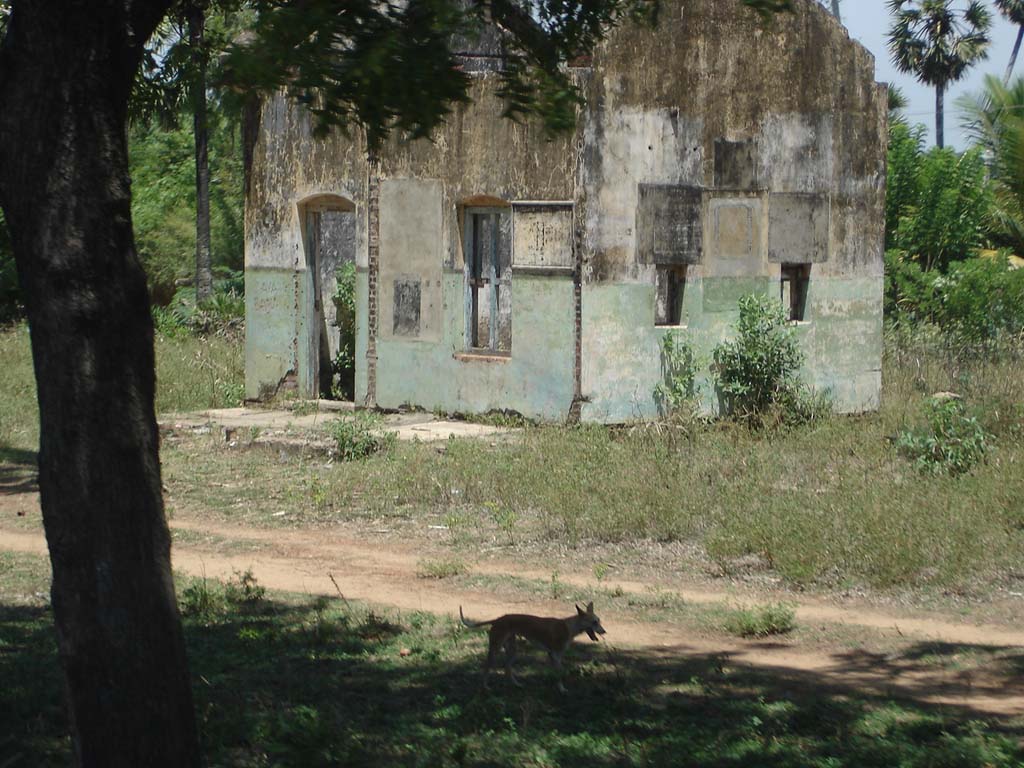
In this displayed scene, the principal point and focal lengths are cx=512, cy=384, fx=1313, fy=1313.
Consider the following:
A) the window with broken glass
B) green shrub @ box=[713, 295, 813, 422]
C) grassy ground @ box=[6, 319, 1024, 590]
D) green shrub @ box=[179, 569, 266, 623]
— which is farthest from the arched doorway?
green shrub @ box=[179, 569, 266, 623]

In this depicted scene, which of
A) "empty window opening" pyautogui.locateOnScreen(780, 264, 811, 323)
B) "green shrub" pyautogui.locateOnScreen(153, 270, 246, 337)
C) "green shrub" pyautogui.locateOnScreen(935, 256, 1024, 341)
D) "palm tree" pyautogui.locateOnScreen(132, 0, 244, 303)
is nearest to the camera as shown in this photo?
"palm tree" pyautogui.locateOnScreen(132, 0, 244, 303)

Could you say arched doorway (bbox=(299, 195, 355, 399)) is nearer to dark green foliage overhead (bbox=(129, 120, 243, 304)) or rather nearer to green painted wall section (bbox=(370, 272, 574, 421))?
green painted wall section (bbox=(370, 272, 574, 421))

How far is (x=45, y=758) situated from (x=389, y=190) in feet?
34.4

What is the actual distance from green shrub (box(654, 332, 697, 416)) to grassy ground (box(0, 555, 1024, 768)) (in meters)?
7.11

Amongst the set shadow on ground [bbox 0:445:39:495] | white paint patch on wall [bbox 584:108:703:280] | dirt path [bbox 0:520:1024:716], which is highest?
white paint patch on wall [bbox 584:108:703:280]

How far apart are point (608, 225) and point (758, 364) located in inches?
91.1

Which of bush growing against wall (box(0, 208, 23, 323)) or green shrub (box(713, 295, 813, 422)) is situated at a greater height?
bush growing against wall (box(0, 208, 23, 323))

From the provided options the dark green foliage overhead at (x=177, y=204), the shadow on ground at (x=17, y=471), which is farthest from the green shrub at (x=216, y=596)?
the dark green foliage overhead at (x=177, y=204)

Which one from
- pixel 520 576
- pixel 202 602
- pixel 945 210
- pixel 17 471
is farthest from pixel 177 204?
pixel 202 602

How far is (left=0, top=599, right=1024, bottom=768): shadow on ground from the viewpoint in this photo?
5.44 metres

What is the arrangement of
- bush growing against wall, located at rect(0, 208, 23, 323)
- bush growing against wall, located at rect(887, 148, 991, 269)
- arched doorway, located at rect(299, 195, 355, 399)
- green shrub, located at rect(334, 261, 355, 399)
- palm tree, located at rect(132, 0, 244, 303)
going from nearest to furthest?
palm tree, located at rect(132, 0, 244, 303) < arched doorway, located at rect(299, 195, 355, 399) < green shrub, located at rect(334, 261, 355, 399) < bush growing against wall, located at rect(887, 148, 991, 269) < bush growing against wall, located at rect(0, 208, 23, 323)

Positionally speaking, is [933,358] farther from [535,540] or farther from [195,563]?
[195,563]

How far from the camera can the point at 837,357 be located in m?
15.7

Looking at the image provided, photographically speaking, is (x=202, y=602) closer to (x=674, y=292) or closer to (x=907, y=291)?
(x=674, y=292)
